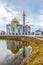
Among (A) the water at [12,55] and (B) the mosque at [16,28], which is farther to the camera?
(B) the mosque at [16,28]

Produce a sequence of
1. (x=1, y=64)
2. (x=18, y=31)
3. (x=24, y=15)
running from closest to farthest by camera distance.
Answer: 1. (x=1, y=64)
2. (x=18, y=31)
3. (x=24, y=15)

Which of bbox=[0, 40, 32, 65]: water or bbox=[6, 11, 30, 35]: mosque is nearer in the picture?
bbox=[0, 40, 32, 65]: water

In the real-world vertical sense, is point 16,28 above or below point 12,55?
above

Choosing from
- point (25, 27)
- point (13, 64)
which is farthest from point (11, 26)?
point (13, 64)

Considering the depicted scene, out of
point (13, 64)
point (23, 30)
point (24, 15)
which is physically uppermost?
point (24, 15)

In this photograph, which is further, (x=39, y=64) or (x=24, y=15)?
(x=24, y=15)

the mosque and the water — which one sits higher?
the mosque

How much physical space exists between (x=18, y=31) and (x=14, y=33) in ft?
7.75

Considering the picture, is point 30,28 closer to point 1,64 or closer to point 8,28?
point 8,28

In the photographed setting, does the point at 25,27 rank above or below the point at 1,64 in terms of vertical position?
above

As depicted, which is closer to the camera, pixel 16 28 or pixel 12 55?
pixel 12 55

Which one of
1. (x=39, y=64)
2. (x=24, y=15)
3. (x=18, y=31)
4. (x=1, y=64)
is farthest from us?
(x=24, y=15)

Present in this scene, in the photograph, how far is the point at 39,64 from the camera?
486 inches

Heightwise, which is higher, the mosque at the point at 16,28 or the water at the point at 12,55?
the mosque at the point at 16,28
